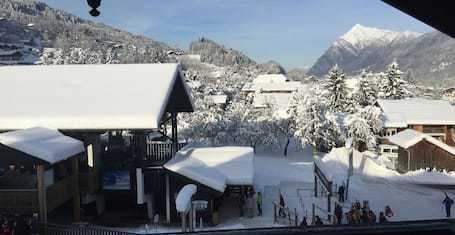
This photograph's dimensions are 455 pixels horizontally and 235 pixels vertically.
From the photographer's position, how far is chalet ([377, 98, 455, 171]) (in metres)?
30.8

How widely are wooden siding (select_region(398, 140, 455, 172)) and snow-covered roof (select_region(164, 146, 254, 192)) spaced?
1298 cm

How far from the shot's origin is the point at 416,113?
120 ft

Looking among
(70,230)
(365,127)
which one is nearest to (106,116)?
(70,230)

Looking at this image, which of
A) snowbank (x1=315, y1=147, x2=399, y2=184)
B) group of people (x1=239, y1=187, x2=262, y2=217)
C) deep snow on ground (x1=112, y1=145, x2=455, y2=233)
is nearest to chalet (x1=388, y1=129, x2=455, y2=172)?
snowbank (x1=315, y1=147, x2=399, y2=184)

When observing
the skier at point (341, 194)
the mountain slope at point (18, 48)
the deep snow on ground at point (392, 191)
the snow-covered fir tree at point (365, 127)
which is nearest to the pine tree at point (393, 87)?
the snow-covered fir tree at point (365, 127)

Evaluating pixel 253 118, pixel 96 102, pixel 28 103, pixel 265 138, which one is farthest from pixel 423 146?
pixel 28 103

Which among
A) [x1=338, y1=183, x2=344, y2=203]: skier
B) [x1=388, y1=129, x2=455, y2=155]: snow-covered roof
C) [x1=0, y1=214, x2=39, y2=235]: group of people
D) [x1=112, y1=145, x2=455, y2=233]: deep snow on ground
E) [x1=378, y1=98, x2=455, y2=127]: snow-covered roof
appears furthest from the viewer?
[x1=378, y1=98, x2=455, y2=127]: snow-covered roof

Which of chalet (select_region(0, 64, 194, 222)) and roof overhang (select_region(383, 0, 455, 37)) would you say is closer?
roof overhang (select_region(383, 0, 455, 37))

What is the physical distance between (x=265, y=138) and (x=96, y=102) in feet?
70.5

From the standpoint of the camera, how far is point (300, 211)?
64.2 feet

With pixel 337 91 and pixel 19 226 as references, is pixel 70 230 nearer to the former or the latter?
pixel 19 226

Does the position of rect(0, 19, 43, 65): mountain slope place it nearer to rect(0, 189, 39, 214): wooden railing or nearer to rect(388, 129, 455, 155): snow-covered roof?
rect(388, 129, 455, 155): snow-covered roof

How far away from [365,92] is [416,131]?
43.0ft

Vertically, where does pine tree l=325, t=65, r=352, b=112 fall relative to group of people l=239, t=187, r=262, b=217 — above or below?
Result: above
